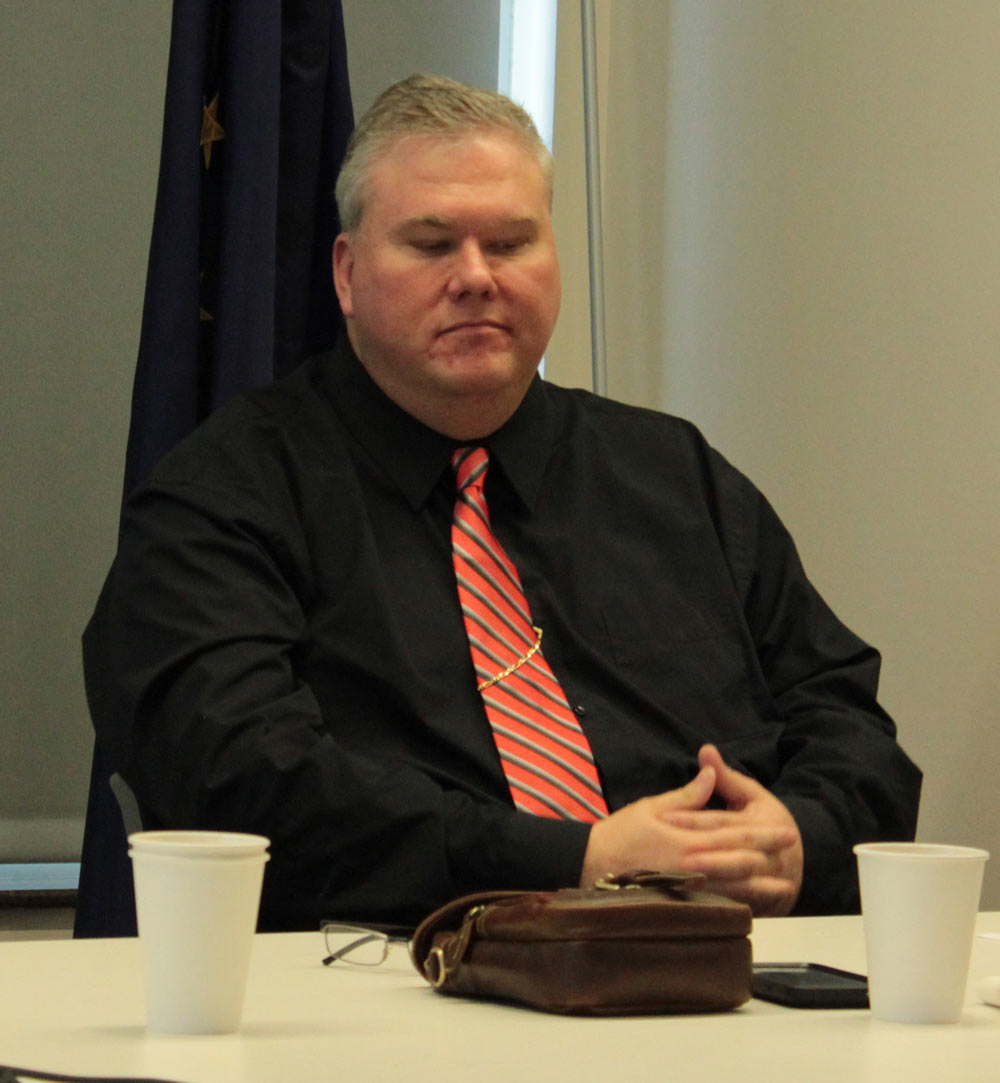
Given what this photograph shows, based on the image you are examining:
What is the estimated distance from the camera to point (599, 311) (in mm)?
3219

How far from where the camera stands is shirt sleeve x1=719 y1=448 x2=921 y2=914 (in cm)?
177

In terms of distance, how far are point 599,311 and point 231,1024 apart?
8.26ft

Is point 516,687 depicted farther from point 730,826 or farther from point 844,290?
point 844,290

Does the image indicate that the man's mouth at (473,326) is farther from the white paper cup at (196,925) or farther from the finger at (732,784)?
the white paper cup at (196,925)

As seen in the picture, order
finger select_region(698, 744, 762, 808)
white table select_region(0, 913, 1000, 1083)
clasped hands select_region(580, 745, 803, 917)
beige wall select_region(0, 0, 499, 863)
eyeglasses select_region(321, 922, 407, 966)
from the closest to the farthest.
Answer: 1. white table select_region(0, 913, 1000, 1083)
2. eyeglasses select_region(321, 922, 407, 966)
3. clasped hands select_region(580, 745, 803, 917)
4. finger select_region(698, 744, 762, 808)
5. beige wall select_region(0, 0, 499, 863)

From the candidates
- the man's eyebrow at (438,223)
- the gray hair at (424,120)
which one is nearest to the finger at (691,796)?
the man's eyebrow at (438,223)

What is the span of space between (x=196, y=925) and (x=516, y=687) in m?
1.02

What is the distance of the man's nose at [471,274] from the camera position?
1956 mm

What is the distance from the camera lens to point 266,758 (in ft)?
5.15

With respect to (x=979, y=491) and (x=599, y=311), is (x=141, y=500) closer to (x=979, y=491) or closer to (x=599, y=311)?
(x=979, y=491)

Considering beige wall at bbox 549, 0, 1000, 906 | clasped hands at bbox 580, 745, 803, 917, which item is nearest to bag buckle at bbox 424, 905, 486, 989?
clasped hands at bbox 580, 745, 803, 917

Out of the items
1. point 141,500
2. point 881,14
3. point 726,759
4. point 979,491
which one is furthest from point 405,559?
point 881,14

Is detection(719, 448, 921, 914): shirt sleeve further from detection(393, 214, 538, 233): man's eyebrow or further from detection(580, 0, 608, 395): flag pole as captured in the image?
detection(580, 0, 608, 395): flag pole

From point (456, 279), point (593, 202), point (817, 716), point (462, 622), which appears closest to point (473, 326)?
point (456, 279)
